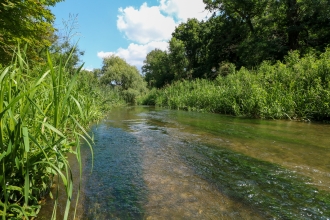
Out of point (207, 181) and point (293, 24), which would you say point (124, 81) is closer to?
point (293, 24)

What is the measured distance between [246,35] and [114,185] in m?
23.2

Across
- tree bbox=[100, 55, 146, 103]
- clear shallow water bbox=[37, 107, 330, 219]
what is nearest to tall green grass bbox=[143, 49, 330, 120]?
clear shallow water bbox=[37, 107, 330, 219]

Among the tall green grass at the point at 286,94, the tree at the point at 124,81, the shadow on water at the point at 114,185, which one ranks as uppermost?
the tree at the point at 124,81

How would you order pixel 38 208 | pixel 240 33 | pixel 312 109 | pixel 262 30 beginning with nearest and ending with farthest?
pixel 38 208, pixel 312 109, pixel 262 30, pixel 240 33

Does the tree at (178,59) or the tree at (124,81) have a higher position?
the tree at (178,59)

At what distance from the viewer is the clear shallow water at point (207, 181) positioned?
1.73 metres

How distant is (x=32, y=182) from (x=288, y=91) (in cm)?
898

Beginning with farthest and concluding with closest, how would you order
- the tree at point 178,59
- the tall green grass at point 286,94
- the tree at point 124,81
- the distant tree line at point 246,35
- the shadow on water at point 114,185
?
the tree at point 124,81, the tree at point 178,59, the distant tree line at point 246,35, the tall green grass at point 286,94, the shadow on water at point 114,185

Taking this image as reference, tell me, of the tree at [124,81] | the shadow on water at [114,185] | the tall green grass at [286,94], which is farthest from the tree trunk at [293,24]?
the tree at [124,81]

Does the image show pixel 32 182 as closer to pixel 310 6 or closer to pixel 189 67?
pixel 310 6

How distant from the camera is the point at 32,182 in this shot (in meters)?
1.58

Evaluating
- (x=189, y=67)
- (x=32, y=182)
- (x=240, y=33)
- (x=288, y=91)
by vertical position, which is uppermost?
(x=240, y=33)

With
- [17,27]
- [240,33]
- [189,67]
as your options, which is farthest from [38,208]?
[189,67]

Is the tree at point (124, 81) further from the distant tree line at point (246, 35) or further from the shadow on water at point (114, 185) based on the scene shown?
the shadow on water at point (114, 185)
